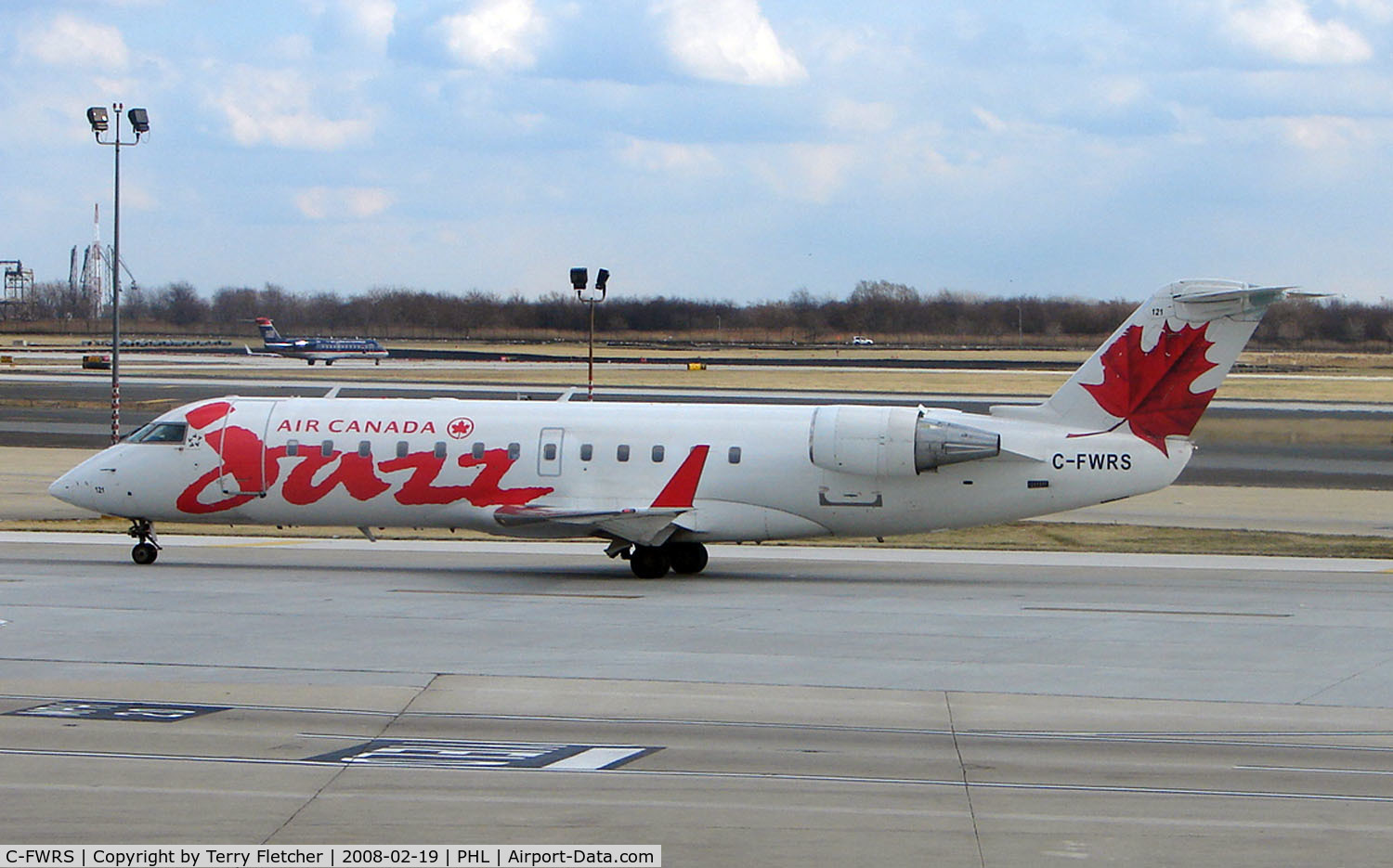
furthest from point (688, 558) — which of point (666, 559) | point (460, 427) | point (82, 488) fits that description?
point (82, 488)

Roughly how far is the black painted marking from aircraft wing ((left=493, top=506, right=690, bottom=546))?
11.7 metres

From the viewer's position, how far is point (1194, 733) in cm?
1564

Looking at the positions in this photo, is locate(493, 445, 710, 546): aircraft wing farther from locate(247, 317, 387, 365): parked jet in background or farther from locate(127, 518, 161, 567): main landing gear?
locate(247, 317, 387, 365): parked jet in background

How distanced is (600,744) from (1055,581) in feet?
52.4

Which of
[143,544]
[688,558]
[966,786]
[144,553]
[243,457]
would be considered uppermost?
[243,457]

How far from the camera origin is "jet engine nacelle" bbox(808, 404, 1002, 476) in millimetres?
27734

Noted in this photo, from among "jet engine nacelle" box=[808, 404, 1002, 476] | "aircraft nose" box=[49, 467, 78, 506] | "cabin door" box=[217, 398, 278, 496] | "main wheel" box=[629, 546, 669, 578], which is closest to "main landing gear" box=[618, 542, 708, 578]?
"main wheel" box=[629, 546, 669, 578]

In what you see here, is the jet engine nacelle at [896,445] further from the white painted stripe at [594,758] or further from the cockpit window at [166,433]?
the white painted stripe at [594,758]

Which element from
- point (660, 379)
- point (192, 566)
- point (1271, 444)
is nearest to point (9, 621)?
point (192, 566)

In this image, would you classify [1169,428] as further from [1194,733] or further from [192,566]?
[192,566]

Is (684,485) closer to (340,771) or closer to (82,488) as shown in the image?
(82,488)

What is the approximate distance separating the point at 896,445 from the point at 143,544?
14.7m

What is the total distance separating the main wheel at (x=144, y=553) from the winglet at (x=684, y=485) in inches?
394

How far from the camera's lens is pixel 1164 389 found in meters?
28.1
